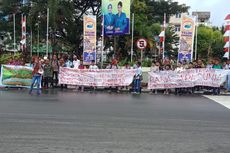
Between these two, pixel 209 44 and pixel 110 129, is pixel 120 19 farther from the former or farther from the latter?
pixel 209 44

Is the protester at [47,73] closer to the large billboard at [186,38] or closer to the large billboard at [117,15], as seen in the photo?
the large billboard at [186,38]

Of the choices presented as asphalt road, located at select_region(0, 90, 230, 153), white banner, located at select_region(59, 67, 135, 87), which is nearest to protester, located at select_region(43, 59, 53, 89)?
white banner, located at select_region(59, 67, 135, 87)

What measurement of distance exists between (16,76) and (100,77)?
4369mm

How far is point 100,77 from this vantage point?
2133 cm

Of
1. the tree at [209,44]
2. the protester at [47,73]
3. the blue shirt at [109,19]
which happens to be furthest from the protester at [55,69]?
the tree at [209,44]

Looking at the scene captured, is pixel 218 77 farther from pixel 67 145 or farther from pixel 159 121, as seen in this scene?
pixel 67 145

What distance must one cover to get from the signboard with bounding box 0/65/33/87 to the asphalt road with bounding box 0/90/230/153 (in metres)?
7.50

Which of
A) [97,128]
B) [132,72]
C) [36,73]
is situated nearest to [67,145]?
[97,128]

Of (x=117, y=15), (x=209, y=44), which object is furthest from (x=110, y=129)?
(x=209, y=44)

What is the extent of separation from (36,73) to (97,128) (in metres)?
10.7

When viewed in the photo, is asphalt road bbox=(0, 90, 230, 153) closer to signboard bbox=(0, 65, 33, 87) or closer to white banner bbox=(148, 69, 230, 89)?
white banner bbox=(148, 69, 230, 89)

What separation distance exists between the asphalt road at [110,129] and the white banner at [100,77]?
750 cm

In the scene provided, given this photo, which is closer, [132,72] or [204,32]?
[132,72]

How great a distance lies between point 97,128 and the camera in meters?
9.20
